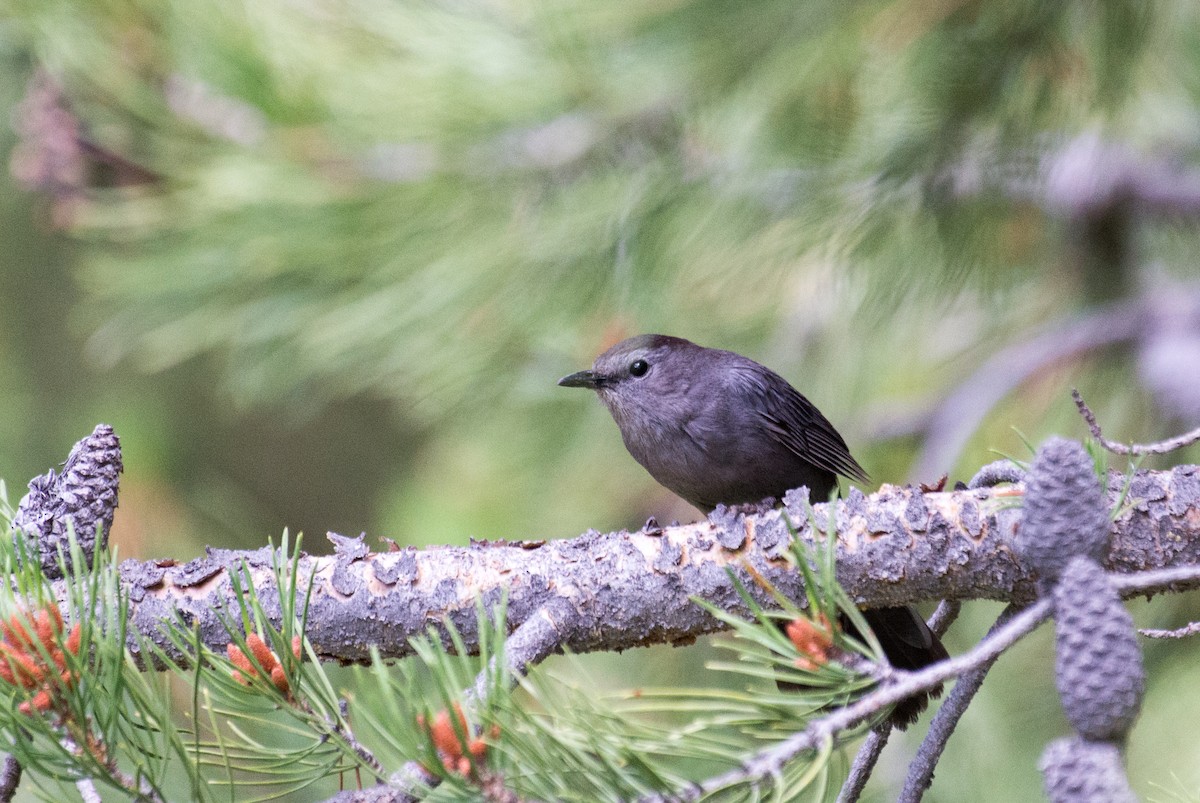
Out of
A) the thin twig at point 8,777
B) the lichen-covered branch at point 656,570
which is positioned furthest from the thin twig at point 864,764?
the thin twig at point 8,777

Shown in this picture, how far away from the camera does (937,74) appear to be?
2863 mm

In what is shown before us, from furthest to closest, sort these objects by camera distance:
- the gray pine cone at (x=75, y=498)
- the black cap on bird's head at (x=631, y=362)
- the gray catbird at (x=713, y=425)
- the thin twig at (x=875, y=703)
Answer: the black cap on bird's head at (x=631, y=362) < the gray catbird at (x=713, y=425) < the gray pine cone at (x=75, y=498) < the thin twig at (x=875, y=703)

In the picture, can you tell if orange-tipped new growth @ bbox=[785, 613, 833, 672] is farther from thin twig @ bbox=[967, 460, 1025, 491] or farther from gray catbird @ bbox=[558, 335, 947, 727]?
gray catbird @ bbox=[558, 335, 947, 727]

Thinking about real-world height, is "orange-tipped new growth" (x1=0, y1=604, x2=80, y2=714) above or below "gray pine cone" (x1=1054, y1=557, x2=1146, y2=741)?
above

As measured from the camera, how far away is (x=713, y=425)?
3.14 meters

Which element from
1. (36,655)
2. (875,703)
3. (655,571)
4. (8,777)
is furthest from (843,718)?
(8,777)

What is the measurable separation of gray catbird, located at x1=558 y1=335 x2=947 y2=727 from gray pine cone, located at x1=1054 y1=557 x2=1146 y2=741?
1930 mm

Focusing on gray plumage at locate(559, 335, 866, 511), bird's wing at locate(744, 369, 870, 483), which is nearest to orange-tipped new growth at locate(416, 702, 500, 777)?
gray plumage at locate(559, 335, 866, 511)

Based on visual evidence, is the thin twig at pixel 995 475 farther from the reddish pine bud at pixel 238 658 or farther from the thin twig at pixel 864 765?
the reddish pine bud at pixel 238 658

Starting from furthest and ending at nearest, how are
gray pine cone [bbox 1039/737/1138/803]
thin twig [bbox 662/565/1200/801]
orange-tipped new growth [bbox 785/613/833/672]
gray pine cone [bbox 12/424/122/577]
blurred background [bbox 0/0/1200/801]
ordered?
blurred background [bbox 0/0/1200/801]
gray pine cone [bbox 12/424/122/577]
orange-tipped new growth [bbox 785/613/833/672]
thin twig [bbox 662/565/1200/801]
gray pine cone [bbox 1039/737/1138/803]

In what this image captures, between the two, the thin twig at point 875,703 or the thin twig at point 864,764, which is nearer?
the thin twig at point 875,703

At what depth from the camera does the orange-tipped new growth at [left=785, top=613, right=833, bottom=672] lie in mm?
1306

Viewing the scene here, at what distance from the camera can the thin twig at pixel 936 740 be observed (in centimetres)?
154

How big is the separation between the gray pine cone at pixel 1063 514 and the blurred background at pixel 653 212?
115 centimetres
